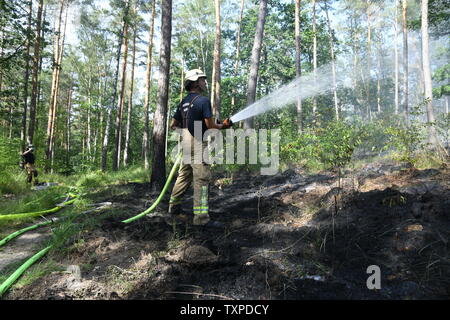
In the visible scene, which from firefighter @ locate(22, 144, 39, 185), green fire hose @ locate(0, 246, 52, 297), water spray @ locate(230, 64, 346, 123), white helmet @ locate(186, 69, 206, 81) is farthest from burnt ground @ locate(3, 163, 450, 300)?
firefighter @ locate(22, 144, 39, 185)

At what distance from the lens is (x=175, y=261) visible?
260 centimetres

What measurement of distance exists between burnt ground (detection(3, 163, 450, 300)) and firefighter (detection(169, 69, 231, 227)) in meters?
0.38

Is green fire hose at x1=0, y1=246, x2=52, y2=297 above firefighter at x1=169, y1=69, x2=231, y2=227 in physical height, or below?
below

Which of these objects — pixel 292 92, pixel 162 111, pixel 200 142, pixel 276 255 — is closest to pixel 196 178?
pixel 200 142

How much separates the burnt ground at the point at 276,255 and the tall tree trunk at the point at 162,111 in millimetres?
2771

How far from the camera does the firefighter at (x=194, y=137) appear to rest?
12.9 ft

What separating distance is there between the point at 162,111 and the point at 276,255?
5.39 m

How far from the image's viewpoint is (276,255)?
8.83 ft

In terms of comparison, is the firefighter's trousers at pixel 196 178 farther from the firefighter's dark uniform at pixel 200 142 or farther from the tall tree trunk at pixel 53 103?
the tall tree trunk at pixel 53 103

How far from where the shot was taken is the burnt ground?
2.05 metres

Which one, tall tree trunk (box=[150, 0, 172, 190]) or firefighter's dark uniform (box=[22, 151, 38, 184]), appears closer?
tall tree trunk (box=[150, 0, 172, 190])

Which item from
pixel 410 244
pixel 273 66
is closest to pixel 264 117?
pixel 273 66

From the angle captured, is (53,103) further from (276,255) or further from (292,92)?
(276,255)

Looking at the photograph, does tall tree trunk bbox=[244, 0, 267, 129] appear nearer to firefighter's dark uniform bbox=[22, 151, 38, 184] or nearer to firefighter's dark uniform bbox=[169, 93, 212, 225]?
firefighter's dark uniform bbox=[169, 93, 212, 225]
